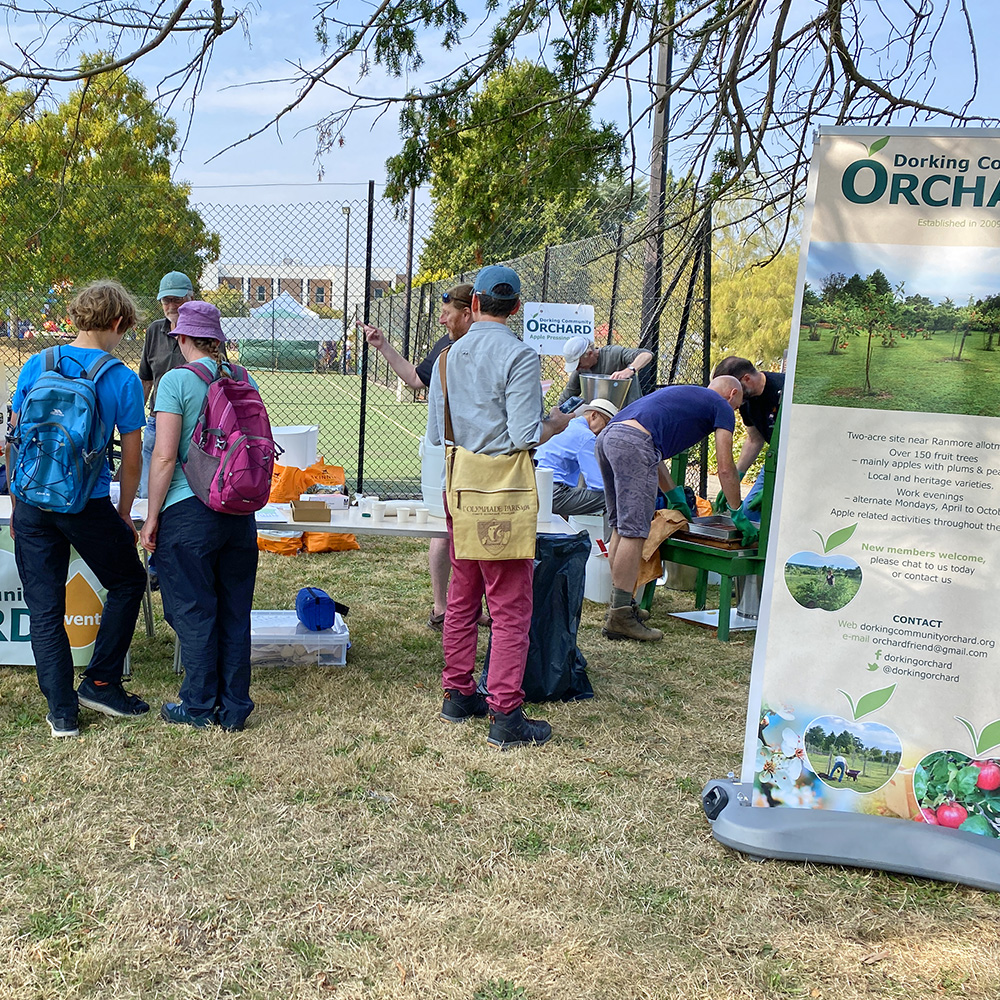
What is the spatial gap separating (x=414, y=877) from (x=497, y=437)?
5.26ft

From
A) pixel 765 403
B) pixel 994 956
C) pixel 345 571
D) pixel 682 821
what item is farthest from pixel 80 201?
pixel 994 956

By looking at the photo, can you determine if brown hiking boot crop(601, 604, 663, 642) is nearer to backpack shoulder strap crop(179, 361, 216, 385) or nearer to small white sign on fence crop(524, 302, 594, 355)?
backpack shoulder strap crop(179, 361, 216, 385)

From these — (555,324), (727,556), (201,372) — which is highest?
(555,324)

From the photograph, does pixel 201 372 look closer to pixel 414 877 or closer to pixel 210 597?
pixel 210 597

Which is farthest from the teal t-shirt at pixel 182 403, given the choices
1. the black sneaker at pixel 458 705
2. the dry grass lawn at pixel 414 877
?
the black sneaker at pixel 458 705

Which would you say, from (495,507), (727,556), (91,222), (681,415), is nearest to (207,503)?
(495,507)

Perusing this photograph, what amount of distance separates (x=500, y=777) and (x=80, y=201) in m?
9.44

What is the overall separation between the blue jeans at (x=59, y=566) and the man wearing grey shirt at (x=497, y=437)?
131cm

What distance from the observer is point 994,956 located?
104 inches

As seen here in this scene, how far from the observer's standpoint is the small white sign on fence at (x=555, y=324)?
9.98 m

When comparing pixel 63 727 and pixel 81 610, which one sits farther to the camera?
pixel 81 610

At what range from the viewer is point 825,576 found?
3.05 m

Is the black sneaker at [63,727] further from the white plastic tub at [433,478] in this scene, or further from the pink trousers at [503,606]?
the white plastic tub at [433,478]

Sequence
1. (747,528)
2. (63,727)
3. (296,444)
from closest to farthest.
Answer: (63,727) < (747,528) < (296,444)
